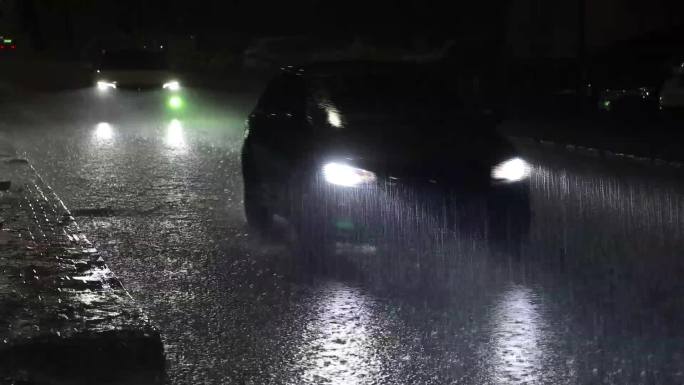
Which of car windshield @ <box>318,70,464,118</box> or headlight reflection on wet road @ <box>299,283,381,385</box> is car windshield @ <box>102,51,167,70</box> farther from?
headlight reflection on wet road @ <box>299,283,381,385</box>

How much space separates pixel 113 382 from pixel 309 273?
3071mm

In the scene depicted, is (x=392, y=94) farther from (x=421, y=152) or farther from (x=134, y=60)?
(x=134, y=60)

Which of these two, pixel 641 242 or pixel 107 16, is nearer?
pixel 641 242

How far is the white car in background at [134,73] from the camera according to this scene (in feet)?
114

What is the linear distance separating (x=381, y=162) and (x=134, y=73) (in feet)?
87.6

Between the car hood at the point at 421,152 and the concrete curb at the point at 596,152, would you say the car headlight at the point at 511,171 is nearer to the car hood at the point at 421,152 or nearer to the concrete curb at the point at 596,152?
the car hood at the point at 421,152

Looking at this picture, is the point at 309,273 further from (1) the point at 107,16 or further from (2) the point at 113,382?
(1) the point at 107,16

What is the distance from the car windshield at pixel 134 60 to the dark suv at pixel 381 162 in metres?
24.9

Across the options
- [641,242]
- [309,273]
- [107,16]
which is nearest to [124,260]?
[309,273]

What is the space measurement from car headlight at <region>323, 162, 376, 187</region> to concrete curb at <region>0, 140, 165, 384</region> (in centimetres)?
199

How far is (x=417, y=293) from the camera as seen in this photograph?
26.2ft

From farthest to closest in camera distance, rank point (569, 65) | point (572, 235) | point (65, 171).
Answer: point (569, 65) < point (65, 171) < point (572, 235)

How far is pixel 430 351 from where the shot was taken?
21.1ft

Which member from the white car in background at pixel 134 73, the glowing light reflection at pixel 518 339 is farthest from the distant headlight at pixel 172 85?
the glowing light reflection at pixel 518 339
